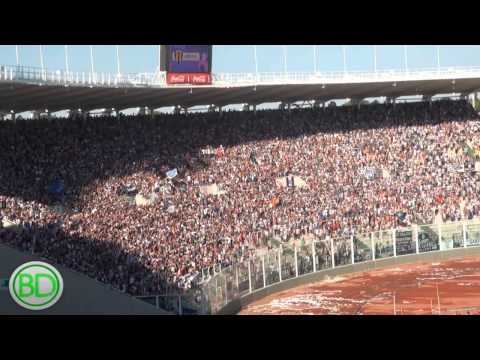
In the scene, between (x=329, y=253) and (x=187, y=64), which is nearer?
(x=329, y=253)

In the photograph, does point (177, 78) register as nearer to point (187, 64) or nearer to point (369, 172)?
point (187, 64)

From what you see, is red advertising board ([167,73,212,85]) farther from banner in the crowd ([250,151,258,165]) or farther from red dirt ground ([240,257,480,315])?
red dirt ground ([240,257,480,315])

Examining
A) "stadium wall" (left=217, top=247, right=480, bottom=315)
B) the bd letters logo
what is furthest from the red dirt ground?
the bd letters logo

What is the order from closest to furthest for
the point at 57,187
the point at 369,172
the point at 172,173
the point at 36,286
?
the point at 36,286
the point at 57,187
the point at 172,173
the point at 369,172

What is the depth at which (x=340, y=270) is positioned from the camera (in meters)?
24.4

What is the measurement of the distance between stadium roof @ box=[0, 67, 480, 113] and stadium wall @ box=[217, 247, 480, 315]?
1125cm

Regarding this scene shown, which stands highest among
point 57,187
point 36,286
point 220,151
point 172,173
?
point 220,151

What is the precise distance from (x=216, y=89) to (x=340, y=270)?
1291 centimetres

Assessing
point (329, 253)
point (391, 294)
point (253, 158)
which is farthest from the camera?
point (253, 158)

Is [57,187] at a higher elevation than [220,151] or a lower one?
lower

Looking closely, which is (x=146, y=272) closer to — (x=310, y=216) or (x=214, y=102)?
(x=310, y=216)

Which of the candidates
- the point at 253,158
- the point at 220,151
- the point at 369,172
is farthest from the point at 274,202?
the point at 369,172

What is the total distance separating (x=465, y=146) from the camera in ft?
112
